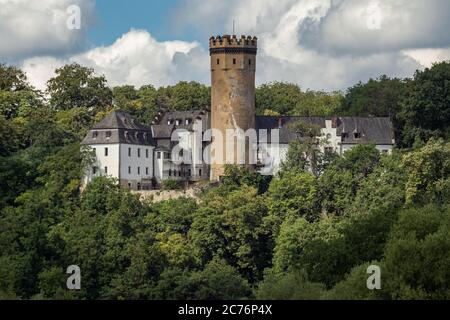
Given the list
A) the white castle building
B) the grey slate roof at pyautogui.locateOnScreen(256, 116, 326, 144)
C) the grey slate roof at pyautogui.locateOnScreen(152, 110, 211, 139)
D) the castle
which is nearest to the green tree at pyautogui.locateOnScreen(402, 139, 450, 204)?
the castle

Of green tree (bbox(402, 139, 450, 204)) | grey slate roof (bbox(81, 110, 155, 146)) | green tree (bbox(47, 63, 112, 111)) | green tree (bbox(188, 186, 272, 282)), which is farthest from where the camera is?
green tree (bbox(47, 63, 112, 111))

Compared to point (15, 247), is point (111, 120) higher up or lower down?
higher up

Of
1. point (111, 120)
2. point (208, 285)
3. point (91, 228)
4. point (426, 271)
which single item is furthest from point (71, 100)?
point (426, 271)

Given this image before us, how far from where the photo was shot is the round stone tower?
101 metres

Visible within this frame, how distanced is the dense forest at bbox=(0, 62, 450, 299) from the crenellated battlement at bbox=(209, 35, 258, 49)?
6613 mm

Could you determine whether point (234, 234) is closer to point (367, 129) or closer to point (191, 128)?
point (191, 128)

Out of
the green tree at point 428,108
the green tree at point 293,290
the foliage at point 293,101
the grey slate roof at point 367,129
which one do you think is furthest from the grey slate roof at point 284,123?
the green tree at point 293,290

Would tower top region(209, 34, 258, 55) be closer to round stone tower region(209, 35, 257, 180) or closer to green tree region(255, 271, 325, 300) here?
round stone tower region(209, 35, 257, 180)

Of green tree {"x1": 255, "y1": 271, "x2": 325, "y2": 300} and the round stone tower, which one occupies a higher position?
the round stone tower

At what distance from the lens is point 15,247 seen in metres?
90.6

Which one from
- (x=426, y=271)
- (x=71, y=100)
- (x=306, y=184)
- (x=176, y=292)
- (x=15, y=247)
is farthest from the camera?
(x=71, y=100)

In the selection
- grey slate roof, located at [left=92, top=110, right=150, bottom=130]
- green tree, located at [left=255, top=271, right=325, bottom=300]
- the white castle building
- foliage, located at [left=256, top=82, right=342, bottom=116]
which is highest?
foliage, located at [left=256, top=82, right=342, bottom=116]

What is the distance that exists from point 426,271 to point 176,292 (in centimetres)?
1722

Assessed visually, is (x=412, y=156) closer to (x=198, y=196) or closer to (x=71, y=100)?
(x=198, y=196)
